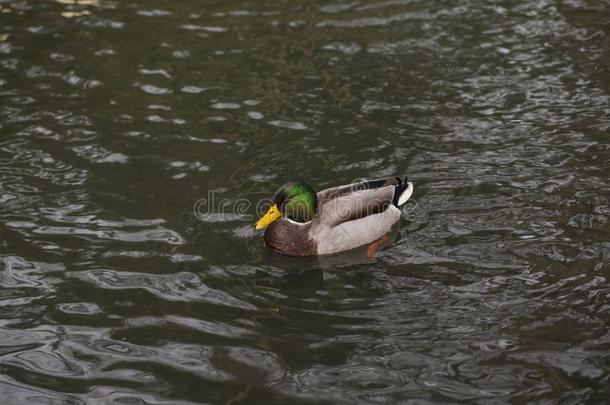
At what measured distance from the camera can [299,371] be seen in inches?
266

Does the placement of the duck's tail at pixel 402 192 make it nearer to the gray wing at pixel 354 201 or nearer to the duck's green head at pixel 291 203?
the gray wing at pixel 354 201

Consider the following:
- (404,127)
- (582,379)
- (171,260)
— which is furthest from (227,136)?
(582,379)

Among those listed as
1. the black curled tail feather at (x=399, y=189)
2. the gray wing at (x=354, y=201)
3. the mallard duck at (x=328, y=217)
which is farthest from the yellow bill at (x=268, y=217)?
the black curled tail feather at (x=399, y=189)

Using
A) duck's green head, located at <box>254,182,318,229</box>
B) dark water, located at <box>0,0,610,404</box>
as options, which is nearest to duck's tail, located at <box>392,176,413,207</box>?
dark water, located at <box>0,0,610,404</box>

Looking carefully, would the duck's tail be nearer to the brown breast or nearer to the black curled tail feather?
the black curled tail feather

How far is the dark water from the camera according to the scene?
6.83m

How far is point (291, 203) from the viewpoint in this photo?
891 cm

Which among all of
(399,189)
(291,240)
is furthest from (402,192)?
(291,240)

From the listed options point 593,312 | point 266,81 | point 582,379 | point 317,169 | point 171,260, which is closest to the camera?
point 582,379

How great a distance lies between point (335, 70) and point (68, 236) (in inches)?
200

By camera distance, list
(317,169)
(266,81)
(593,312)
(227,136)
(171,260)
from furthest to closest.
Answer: (266,81)
(227,136)
(317,169)
(171,260)
(593,312)

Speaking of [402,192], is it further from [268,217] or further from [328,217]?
[268,217]

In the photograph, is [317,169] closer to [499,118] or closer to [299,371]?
[499,118]

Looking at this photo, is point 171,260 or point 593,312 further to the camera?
point 171,260
